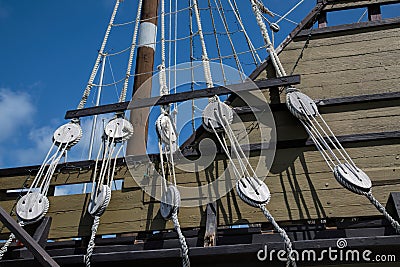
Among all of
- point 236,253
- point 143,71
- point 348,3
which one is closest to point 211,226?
point 236,253

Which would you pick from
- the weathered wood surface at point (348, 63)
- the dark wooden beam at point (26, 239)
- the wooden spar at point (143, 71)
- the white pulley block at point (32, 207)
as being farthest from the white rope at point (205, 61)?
the dark wooden beam at point (26, 239)

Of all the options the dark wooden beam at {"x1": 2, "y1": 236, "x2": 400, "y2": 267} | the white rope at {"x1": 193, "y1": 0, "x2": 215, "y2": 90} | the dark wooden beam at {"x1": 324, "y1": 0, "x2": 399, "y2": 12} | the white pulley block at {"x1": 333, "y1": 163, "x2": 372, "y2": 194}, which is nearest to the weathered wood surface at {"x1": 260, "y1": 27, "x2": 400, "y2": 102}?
the dark wooden beam at {"x1": 324, "y1": 0, "x2": 399, "y2": 12}

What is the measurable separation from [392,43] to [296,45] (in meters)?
0.92

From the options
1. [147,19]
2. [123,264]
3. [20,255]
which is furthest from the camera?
[147,19]

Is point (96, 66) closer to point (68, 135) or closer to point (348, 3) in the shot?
point (68, 135)

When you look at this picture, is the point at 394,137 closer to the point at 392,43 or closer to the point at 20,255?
the point at 392,43

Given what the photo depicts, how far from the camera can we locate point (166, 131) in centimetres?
414

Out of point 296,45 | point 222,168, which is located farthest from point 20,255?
point 296,45

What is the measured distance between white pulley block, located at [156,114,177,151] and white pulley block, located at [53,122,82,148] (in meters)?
0.87

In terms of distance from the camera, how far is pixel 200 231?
12.0 ft

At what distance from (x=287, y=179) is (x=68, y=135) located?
216cm

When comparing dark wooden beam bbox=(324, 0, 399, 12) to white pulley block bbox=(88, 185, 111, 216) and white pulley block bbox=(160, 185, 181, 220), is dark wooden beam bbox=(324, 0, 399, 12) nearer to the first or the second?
white pulley block bbox=(160, 185, 181, 220)

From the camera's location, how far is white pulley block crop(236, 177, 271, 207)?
338 centimetres

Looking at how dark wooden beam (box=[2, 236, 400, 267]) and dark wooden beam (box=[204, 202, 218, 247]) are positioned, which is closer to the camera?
dark wooden beam (box=[2, 236, 400, 267])
